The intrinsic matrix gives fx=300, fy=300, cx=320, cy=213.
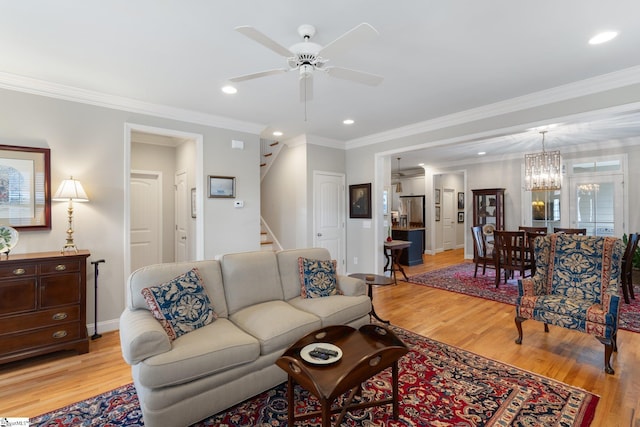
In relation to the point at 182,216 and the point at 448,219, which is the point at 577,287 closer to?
the point at 182,216

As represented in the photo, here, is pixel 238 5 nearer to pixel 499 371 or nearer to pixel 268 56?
pixel 268 56

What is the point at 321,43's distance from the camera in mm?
2455

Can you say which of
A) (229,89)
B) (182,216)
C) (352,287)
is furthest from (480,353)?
(182,216)

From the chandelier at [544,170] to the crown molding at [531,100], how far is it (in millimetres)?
2132

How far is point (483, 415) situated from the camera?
1957mm

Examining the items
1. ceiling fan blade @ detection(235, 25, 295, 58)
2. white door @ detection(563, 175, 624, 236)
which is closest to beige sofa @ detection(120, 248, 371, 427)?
ceiling fan blade @ detection(235, 25, 295, 58)

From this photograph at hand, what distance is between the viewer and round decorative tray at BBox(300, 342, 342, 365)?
1.75 meters

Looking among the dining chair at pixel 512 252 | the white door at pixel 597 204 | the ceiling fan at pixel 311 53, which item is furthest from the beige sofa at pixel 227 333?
the white door at pixel 597 204

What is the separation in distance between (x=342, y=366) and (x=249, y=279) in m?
1.33

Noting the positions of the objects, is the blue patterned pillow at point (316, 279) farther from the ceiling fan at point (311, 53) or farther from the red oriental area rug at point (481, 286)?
the red oriental area rug at point (481, 286)

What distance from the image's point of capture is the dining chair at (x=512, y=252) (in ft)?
15.6

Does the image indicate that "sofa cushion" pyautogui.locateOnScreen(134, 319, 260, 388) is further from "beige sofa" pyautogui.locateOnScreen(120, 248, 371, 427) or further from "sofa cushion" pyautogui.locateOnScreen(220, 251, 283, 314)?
"sofa cushion" pyautogui.locateOnScreen(220, 251, 283, 314)

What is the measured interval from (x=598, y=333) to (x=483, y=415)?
1.40 m

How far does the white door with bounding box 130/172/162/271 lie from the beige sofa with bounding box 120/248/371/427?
327 centimetres
